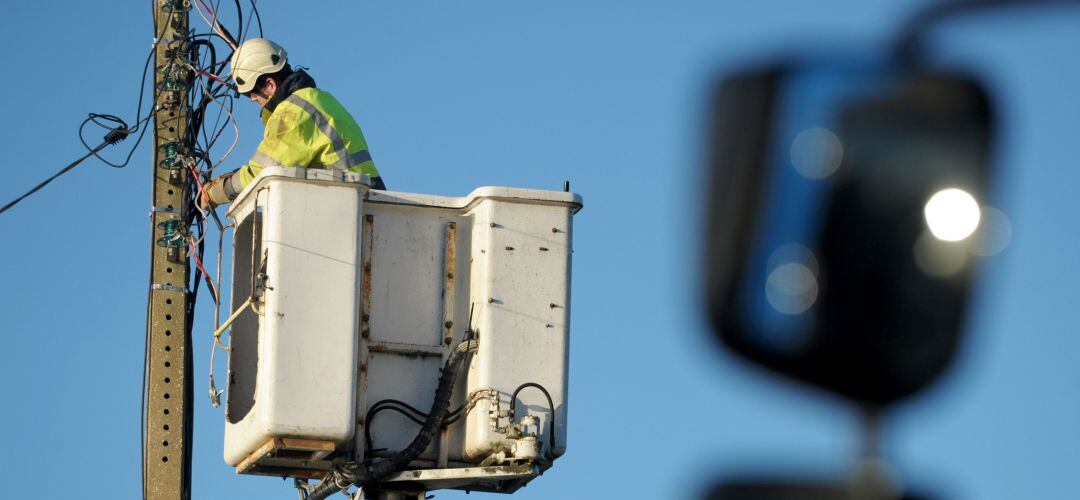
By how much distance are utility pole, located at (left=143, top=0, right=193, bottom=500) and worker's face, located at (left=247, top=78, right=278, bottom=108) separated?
43cm

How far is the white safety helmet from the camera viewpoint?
11.1m

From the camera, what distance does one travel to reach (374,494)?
9.35m

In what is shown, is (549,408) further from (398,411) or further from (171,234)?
(171,234)

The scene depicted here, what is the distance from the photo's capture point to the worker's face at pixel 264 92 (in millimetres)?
11156

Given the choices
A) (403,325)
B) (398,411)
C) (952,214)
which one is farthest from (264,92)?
(952,214)

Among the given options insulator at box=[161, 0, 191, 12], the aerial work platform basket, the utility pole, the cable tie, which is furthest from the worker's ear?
the aerial work platform basket

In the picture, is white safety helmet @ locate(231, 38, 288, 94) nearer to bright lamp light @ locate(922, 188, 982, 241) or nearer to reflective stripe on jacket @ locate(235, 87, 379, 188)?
reflective stripe on jacket @ locate(235, 87, 379, 188)

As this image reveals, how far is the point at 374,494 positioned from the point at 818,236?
6977 millimetres

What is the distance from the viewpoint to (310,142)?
1035 centimetres

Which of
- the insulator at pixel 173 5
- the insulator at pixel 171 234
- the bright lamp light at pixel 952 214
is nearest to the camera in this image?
the bright lamp light at pixel 952 214

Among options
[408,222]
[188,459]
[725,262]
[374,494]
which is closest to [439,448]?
[374,494]

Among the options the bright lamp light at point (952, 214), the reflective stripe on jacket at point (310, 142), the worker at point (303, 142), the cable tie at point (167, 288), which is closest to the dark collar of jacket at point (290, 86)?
the worker at point (303, 142)

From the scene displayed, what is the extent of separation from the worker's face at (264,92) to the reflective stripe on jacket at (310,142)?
0.60 metres

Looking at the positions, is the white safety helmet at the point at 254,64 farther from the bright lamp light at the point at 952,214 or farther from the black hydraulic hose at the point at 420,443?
the bright lamp light at the point at 952,214
